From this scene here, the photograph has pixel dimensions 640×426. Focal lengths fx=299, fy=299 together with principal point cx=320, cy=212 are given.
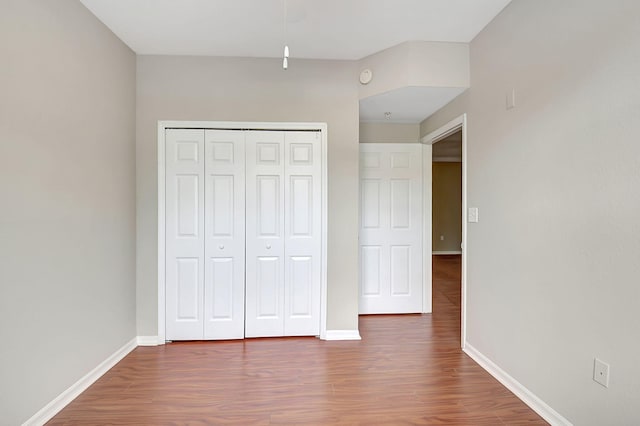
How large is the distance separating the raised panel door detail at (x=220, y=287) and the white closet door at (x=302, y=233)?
553 mm

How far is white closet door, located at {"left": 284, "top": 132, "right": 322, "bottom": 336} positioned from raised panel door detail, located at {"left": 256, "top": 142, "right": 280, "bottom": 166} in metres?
0.10

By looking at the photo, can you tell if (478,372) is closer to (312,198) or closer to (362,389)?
(362,389)

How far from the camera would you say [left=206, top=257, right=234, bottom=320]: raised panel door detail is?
286 cm

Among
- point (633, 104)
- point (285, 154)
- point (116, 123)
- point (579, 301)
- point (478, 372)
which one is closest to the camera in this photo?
point (633, 104)

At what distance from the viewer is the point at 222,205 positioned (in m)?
2.85

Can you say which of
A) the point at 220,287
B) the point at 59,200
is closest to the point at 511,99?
the point at 220,287

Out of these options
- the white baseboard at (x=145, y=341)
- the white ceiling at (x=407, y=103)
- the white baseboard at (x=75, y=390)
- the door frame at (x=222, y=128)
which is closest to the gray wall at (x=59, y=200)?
the white baseboard at (x=75, y=390)

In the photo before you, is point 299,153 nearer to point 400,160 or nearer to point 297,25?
point 297,25

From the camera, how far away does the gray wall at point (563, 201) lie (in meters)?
1.38

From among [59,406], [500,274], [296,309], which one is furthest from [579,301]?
[59,406]

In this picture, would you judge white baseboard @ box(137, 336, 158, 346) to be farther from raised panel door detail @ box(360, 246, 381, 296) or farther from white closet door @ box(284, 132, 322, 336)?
raised panel door detail @ box(360, 246, 381, 296)

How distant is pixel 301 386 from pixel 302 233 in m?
1.31

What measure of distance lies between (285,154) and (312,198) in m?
0.50

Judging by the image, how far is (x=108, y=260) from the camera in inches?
94.2
